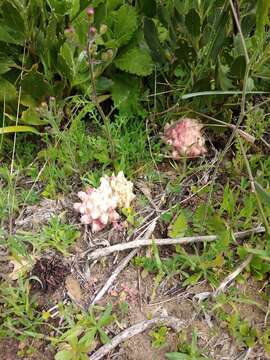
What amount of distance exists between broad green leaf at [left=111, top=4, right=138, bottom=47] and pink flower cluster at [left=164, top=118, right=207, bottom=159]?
337mm

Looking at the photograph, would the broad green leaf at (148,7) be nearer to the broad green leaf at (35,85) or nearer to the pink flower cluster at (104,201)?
the broad green leaf at (35,85)

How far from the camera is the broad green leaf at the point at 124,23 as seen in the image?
1.63 meters

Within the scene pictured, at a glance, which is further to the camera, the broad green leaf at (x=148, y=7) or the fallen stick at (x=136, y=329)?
the broad green leaf at (x=148, y=7)

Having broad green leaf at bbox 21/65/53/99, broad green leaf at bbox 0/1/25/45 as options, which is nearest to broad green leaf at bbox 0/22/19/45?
broad green leaf at bbox 0/1/25/45

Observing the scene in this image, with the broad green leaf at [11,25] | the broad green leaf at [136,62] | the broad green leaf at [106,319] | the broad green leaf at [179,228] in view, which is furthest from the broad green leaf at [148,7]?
the broad green leaf at [106,319]

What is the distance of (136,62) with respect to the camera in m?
1.69

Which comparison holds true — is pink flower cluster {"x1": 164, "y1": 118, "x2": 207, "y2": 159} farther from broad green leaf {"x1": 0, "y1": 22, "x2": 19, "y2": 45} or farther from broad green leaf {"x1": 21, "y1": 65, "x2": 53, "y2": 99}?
broad green leaf {"x1": 0, "y1": 22, "x2": 19, "y2": 45}

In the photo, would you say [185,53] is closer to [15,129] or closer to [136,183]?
[136,183]

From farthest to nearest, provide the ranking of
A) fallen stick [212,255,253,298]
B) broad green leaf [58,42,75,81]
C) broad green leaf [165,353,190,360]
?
broad green leaf [58,42,75,81], fallen stick [212,255,253,298], broad green leaf [165,353,190,360]

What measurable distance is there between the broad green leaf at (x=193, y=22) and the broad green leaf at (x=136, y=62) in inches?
8.4

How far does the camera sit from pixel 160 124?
1.75m

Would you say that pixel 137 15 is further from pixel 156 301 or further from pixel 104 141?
pixel 156 301

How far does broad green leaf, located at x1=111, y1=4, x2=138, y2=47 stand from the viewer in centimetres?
163

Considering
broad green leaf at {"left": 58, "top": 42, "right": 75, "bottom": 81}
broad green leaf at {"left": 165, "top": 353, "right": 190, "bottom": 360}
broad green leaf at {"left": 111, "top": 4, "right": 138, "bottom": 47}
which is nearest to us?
broad green leaf at {"left": 165, "top": 353, "right": 190, "bottom": 360}
